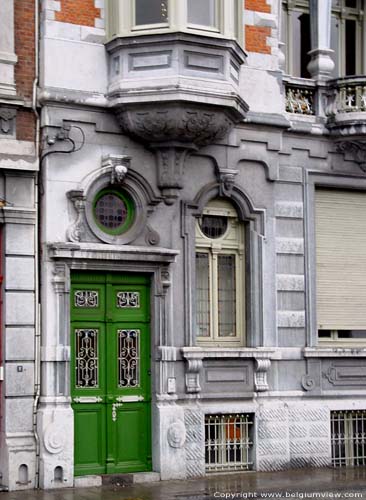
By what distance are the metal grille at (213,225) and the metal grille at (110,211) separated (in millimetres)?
1513

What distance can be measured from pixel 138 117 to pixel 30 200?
6.97ft

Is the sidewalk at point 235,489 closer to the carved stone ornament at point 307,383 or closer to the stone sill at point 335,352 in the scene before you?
the carved stone ornament at point 307,383

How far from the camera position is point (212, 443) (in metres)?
17.8

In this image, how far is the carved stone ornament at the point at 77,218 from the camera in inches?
651

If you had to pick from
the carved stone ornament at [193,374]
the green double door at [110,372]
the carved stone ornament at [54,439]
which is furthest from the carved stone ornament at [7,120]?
the carved stone ornament at [193,374]

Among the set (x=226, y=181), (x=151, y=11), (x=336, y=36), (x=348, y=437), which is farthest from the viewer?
(x=336, y=36)

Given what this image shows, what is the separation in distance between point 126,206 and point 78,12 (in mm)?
3104

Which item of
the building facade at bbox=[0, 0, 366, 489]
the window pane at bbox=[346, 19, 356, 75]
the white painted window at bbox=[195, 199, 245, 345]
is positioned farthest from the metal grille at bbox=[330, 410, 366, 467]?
the window pane at bbox=[346, 19, 356, 75]

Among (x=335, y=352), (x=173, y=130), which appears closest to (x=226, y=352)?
(x=335, y=352)

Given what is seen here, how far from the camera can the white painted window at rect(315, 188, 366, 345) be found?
19.0 metres

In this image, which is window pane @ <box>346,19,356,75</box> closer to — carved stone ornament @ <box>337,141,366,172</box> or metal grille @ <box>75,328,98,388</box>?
carved stone ornament @ <box>337,141,366,172</box>

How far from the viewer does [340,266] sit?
1923 cm

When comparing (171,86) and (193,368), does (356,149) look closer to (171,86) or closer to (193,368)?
(171,86)

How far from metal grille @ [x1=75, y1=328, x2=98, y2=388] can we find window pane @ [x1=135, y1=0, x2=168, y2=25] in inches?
194
